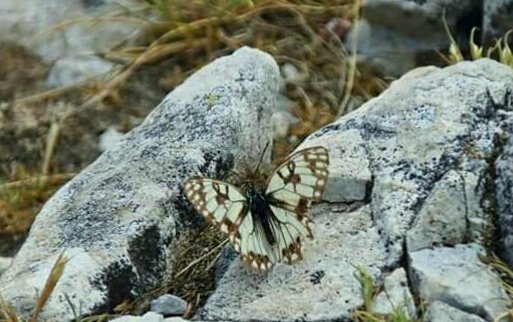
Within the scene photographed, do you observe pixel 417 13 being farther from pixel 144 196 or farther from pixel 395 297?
pixel 395 297

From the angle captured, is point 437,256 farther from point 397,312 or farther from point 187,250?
point 187,250

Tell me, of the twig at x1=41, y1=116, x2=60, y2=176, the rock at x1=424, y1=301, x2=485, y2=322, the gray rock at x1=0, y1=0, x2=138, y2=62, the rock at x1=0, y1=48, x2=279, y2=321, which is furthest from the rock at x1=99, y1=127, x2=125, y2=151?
the rock at x1=424, y1=301, x2=485, y2=322

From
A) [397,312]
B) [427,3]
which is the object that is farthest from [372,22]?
[397,312]

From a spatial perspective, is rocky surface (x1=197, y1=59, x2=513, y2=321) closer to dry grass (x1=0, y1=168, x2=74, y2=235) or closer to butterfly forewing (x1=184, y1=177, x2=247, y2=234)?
butterfly forewing (x1=184, y1=177, x2=247, y2=234)

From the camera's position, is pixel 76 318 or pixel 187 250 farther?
pixel 187 250

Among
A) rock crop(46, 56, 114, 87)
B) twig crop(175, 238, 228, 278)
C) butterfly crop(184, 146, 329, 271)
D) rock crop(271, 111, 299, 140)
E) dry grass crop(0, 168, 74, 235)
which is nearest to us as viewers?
butterfly crop(184, 146, 329, 271)
